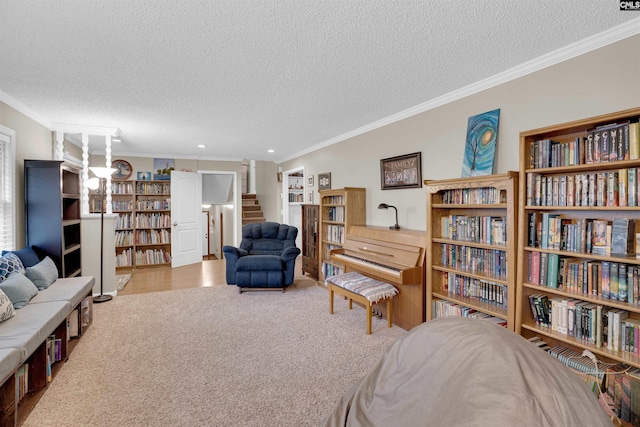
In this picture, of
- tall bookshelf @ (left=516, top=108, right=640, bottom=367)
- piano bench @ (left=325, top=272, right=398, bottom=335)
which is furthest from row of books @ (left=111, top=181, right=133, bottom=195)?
tall bookshelf @ (left=516, top=108, right=640, bottom=367)

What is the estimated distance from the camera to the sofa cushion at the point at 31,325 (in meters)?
1.88

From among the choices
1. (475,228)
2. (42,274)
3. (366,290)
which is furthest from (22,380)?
(475,228)

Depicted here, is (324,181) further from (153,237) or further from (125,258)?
(125,258)

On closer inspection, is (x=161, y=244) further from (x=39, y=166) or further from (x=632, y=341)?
(x=632, y=341)

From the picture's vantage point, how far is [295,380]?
2.32m

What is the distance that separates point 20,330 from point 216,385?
1286 mm

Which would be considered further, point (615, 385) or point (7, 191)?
point (7, 191)

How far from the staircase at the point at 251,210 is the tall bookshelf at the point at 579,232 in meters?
6.55

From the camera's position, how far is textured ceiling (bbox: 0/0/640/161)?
1820 mm

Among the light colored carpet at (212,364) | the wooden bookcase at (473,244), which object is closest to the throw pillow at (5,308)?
the light colored carpet at (212,364)

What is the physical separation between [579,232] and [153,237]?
22.6 ft

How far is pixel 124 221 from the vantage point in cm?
641

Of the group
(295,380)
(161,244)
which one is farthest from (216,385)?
(161,244)

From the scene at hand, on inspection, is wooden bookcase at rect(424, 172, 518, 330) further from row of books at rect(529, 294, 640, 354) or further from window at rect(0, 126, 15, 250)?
window at rect(0, 126, 15, 250)
